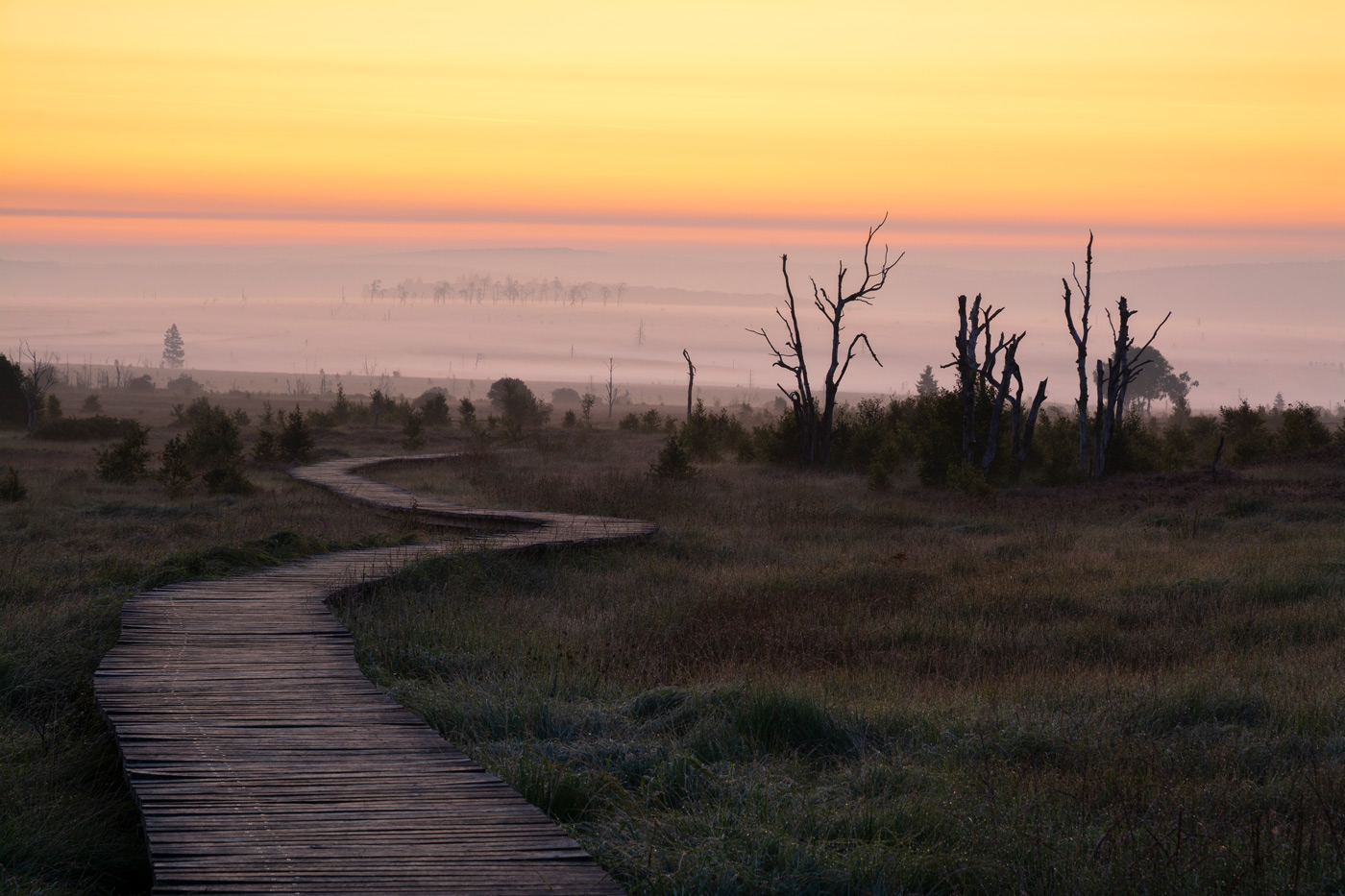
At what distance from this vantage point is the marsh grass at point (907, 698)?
4.48 meters

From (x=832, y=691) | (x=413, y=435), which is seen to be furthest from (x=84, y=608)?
(x=413, y=435)

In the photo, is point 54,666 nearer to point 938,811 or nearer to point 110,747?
point 110,747

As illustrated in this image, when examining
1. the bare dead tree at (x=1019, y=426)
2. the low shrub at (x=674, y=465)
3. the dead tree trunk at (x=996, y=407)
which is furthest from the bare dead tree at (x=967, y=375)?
the low shrub at (x=674, y=465)

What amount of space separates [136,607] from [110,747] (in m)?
3.08

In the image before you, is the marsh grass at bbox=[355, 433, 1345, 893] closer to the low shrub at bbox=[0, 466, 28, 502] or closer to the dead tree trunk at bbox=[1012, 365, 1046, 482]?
the dead tree trunk at bbox=[1012, 365, 1046, 482]

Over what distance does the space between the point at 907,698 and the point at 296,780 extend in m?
4.56

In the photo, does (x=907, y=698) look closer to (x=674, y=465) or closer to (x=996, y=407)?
(x=674, y=465)

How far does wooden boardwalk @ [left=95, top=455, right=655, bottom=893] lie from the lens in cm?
392

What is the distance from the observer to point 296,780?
488cm

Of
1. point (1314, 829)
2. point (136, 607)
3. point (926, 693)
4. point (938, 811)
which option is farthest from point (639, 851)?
point (136, 607)

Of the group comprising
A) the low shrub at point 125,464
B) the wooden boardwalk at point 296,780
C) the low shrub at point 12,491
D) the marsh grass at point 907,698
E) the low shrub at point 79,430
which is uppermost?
the low shrub at point 79,430

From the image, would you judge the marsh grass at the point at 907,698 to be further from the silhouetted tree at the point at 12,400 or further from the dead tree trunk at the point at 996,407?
the silhouetted tree at the point at 12,400

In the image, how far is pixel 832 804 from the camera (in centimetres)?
524

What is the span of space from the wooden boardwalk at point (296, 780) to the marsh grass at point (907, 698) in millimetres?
452
